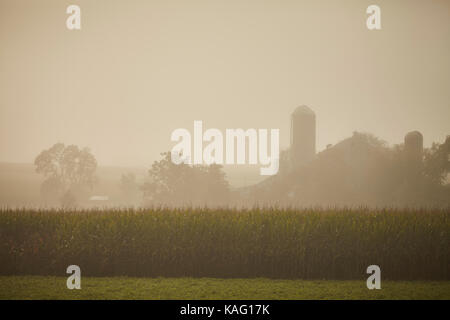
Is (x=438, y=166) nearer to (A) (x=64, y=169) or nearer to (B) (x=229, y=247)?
(B) (x=229, y=247)

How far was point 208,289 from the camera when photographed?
12.3m

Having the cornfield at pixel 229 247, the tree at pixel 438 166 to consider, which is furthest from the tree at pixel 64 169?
the cornfield at pixel 229 247

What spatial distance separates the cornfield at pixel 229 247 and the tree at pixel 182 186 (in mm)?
48013

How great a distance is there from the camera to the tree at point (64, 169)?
254 ft

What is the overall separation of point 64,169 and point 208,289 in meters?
76.3

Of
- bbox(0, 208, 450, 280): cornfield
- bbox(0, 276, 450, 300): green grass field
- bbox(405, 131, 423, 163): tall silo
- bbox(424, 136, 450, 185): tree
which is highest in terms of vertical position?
bbox(405, 131, 423, 163): tall silo

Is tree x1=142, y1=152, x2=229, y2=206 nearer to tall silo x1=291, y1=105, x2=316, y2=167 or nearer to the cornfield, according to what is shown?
tall silo x1=291, y1=105, x2=316, y2=167

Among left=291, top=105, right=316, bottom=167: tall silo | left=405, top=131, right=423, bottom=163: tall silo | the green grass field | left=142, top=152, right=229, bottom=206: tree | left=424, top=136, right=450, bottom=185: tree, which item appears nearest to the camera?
the green grass field

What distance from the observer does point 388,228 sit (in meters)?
14.8

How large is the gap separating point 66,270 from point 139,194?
7567cm

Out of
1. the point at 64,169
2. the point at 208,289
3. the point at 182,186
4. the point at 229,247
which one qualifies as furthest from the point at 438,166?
the point at 64,169

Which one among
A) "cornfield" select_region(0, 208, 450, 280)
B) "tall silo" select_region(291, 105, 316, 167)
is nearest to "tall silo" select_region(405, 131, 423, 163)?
"tall silo" select_region(291, 105, 316, 167)

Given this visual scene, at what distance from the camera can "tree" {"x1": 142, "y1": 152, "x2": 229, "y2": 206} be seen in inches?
2488

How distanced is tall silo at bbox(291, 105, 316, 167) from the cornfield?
5515 centimetres
